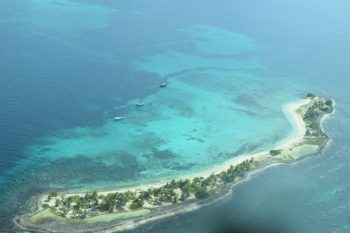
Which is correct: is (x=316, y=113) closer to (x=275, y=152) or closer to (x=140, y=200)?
(x=275, y=152)

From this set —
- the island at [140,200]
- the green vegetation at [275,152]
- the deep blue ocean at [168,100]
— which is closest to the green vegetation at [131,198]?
the island at [140,200]

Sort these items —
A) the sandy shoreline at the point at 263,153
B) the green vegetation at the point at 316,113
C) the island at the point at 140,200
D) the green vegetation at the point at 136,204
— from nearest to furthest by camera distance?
the island at the point at 140,200 < the green vegetation at the point at 136,204 < the sandy shoreline at the point at 263,153 < the green vegetation at the point at 316,113

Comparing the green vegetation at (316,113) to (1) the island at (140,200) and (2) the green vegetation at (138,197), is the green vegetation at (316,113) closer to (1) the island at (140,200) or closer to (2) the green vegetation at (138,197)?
(1) the island at (140,200)

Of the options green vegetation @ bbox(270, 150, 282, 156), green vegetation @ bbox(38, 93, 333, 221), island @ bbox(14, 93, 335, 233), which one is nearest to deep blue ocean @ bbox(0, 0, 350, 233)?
island @ bbox(14, 93, 335, 233)

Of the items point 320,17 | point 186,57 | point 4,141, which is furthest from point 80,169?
point 320,17

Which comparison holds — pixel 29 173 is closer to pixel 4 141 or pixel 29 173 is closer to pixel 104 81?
pixel 4 141

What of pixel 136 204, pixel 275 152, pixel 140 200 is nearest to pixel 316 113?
pixel 275 152
